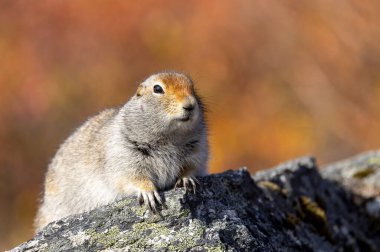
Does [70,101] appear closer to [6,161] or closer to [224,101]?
[6,161]

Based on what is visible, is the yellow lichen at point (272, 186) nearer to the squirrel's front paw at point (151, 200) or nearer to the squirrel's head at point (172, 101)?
the squirrel's head at point (172, 101)

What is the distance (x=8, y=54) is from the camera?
21125 mm

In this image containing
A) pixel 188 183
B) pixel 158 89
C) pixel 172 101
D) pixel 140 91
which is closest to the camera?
pixel 188 183

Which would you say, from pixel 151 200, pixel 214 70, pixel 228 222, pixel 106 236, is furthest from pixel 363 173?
pixel 214 70

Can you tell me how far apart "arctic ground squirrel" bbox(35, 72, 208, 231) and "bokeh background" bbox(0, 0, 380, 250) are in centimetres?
1013

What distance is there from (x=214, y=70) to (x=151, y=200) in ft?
49.4

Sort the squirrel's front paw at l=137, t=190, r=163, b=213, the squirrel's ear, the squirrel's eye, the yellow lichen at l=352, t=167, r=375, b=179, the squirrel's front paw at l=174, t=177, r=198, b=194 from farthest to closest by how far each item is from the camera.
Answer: the yellow lichen at l=352, t=167, r=375, b=179 → the squirrel's ear → the squirrel's eye → the squirrel's front paw at l=174, t=177, r=198, b=194 → the squirrel's front paw at l=137, t=190, r=163, b=213

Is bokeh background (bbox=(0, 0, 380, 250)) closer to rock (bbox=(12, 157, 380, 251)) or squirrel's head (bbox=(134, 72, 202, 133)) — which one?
rock (bbox=(12, 157, 380, 251))

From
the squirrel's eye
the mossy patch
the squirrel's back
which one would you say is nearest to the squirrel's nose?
the squirrel's eye

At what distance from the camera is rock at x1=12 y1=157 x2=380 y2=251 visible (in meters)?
5.41

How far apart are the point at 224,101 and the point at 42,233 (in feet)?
47.7

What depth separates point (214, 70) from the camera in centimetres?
2058

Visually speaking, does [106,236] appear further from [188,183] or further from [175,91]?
[175,91]

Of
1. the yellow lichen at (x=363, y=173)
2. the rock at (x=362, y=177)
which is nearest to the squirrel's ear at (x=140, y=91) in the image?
the rock at (x=362, y=177)
